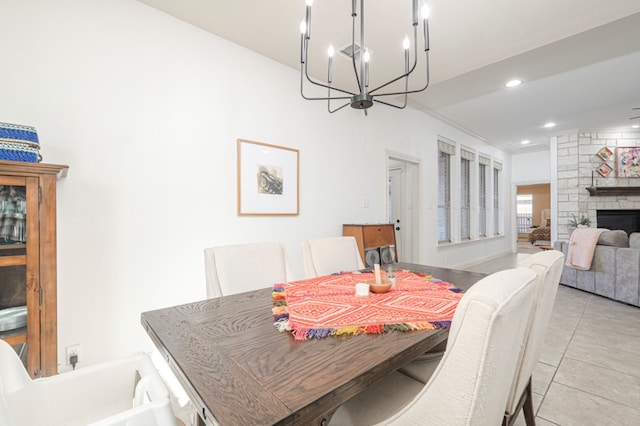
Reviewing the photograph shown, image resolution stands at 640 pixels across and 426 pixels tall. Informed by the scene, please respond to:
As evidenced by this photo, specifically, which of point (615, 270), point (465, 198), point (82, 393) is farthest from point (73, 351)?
point (465, 198)

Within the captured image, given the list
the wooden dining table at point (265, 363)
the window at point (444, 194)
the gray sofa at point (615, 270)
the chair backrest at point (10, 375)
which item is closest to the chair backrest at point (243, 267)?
the wooden dining table at point (265, 363)

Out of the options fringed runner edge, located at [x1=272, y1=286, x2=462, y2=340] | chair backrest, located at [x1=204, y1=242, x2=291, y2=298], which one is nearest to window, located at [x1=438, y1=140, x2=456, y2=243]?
chair backrest, located at [x1=204, y1=242, x2=291, y2=298]

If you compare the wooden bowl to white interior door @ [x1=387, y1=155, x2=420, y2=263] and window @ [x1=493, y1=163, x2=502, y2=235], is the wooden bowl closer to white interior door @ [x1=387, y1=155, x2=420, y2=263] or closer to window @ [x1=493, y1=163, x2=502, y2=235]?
white interior door @ [x1=387, y1=155, x2=420, y2=263]

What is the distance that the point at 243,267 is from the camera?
174cm

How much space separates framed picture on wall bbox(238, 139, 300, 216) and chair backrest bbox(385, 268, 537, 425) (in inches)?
89.5

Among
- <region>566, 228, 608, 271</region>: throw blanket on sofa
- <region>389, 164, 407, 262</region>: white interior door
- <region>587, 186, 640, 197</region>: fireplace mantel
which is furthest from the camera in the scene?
<region>587, 186, 640, 197</region>: fireplace mantel

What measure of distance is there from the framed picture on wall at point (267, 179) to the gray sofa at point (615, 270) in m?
3.92

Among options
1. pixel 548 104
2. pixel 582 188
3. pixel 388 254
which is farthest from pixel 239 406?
pixel 582 188

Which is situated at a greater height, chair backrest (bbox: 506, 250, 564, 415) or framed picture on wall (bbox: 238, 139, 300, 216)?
framed picture on wall (bbox: 238, 139, 300, 216)

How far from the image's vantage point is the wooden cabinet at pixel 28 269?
141 centimetres

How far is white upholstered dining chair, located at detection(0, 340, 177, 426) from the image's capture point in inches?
27.9

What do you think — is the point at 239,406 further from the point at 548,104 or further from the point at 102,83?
the point at 548,104

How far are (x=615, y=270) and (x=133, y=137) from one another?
5352 mm

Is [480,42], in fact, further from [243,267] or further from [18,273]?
[18,273]
